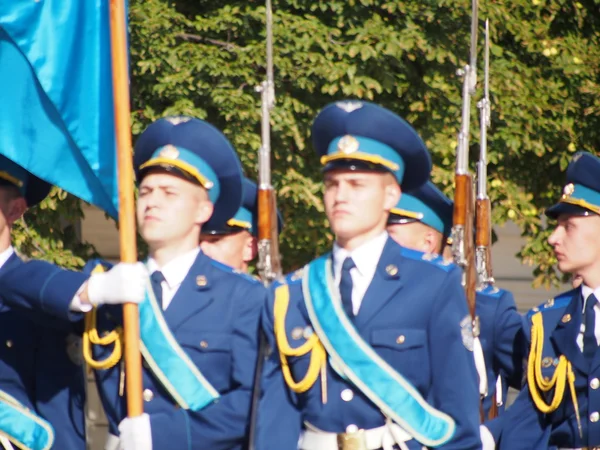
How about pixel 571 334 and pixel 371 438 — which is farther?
pixel 571 334

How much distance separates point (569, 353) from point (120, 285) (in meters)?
2.11

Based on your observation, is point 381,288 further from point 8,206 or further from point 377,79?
point 377,79

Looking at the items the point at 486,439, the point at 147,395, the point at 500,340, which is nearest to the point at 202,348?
the point at 147,395

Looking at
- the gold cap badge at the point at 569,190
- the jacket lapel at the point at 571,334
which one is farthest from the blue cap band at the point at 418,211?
the jacket lapel at the point at 571,334

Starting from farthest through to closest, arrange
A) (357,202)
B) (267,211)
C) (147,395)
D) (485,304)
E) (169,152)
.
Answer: (267,211)
(485,304)
(169,152)
(147,395)
(357,202)

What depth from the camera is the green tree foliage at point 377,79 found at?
369 inches

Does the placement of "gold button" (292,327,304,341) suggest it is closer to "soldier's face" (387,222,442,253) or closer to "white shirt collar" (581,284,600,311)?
"white shirt collar" (581,284,600,311)

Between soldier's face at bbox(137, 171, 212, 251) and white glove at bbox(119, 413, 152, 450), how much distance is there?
767 millimetres

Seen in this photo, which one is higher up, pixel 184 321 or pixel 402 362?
pixel 184 321

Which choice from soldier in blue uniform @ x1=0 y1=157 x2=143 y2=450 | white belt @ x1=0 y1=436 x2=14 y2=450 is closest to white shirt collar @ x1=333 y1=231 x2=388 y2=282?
soldier in blue uniform @ x1=0 y1=157 x2=143 y2=450

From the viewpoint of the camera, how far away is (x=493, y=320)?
7930 mm

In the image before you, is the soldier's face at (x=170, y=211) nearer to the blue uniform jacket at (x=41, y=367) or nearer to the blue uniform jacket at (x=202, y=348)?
the blue uniform jacket at (x=202, y=348)

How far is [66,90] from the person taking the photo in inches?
248

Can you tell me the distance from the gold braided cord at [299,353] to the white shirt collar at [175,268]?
0.58 m
